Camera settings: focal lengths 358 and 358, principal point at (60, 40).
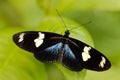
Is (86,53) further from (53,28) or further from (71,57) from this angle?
(53,28)

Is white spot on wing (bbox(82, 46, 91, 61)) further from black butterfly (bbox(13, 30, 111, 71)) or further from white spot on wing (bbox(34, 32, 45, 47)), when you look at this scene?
white spot on wing (bbox(34, 32, 45, 47))

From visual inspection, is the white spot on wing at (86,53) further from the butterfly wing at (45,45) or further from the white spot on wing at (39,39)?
the white spot on wing at (39,39)

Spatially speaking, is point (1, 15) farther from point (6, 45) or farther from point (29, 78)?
point (29, 78)

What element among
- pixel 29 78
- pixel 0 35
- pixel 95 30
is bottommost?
pixel 95 30

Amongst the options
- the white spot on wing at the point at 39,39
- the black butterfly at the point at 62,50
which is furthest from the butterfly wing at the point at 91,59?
the white spot on wing at the point at 39,39

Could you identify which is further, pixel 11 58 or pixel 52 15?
pixel 52 15

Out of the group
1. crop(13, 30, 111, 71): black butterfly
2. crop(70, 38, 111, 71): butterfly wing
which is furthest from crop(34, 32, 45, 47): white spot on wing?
crop(70, 38, 111, 71): butterfly wing

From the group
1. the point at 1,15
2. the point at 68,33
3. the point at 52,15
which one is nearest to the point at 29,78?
the point at 68,33
